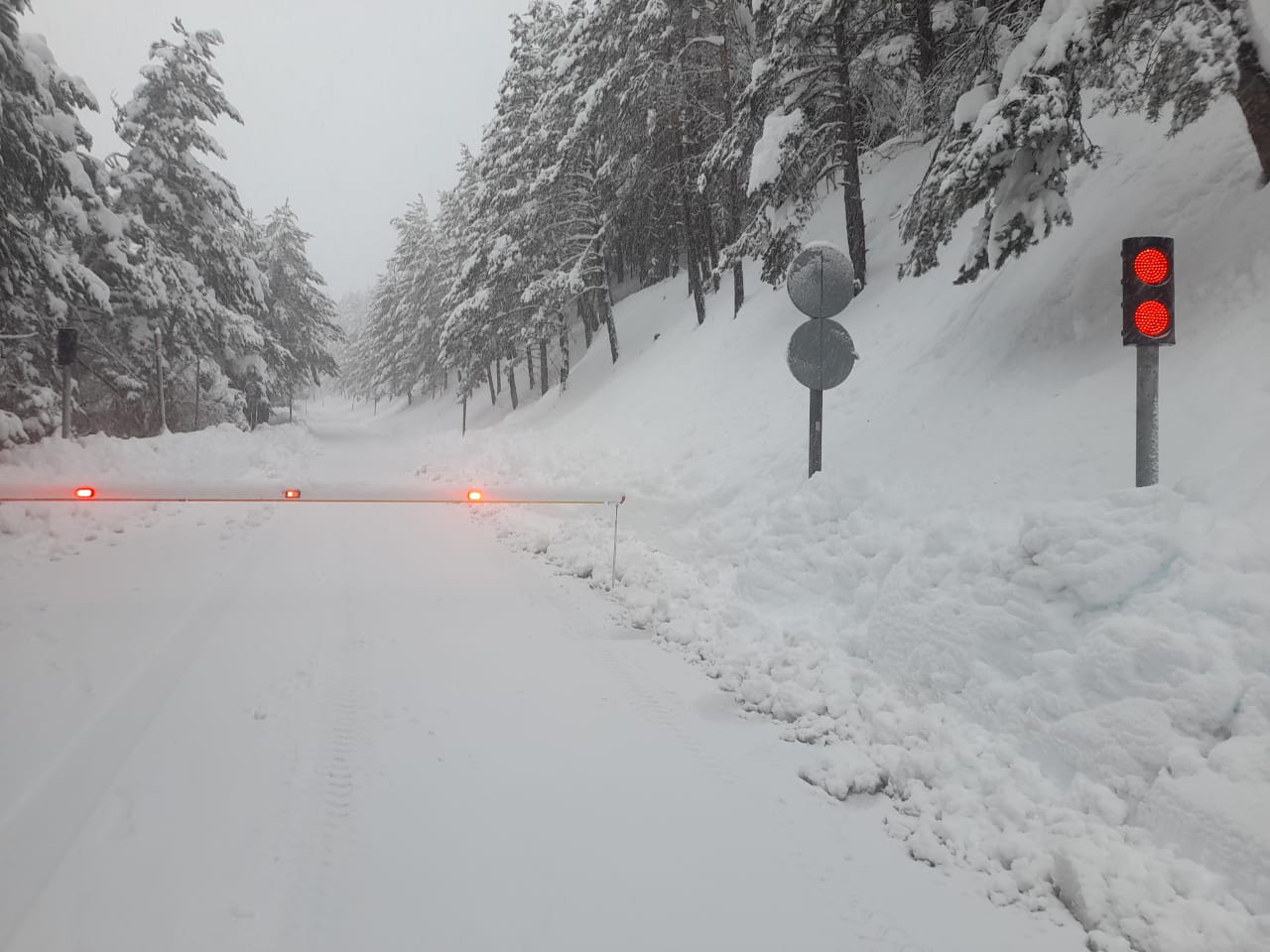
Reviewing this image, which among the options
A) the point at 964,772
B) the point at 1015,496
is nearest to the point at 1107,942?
the point at 964,772

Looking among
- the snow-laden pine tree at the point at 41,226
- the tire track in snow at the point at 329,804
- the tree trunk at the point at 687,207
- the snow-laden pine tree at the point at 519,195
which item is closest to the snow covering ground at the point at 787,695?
the tire track in snow at the point at 329,804

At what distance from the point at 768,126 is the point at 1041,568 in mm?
11544

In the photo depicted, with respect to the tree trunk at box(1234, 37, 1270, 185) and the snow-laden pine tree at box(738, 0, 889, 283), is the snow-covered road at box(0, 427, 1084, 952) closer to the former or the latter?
the tree trunk at box(1234, 37, 1270, 185)

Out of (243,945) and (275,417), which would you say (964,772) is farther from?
(275,417)

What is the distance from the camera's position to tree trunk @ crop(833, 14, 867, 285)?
44.3 feet

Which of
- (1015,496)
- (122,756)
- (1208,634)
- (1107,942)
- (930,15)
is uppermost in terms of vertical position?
(930,15)

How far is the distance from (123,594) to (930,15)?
55.0 ft

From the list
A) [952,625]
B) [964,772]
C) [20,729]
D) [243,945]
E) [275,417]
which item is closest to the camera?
[243,945]

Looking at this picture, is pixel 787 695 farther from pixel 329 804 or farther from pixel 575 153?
pixel 575 153

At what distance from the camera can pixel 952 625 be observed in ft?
15.1

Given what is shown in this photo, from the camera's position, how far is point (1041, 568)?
436 centimetres

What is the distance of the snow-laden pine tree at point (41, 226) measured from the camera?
10.7 meters

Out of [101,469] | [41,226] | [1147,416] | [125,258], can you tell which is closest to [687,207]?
[125,258]

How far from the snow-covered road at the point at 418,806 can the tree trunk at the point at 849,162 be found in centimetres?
1113
